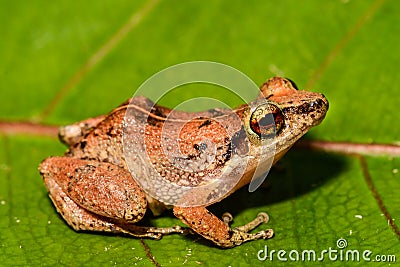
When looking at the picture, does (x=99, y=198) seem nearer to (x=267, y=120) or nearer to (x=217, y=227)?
(x=217, y=227)

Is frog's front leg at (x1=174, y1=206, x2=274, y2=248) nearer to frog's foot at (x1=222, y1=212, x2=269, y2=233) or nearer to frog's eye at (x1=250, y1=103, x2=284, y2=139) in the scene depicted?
frog's foot at (x1=222, y1=212, x2=269, y2=233)

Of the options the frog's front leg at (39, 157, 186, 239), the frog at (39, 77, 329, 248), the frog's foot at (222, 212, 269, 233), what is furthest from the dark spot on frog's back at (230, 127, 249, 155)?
the frog's front leg at (39, 157, 186, 239)

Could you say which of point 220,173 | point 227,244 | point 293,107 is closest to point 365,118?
point 293,107

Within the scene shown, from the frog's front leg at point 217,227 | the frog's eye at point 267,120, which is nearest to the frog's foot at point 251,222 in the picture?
the frog's front leg at point 217,227

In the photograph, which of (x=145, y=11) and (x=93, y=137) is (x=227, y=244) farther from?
(x=145, y=11)

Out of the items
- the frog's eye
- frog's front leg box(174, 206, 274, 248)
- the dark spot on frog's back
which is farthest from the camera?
the dark spot on frog's back

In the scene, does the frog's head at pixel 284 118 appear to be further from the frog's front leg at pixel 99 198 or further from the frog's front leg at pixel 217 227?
the frog's front leg at pixel 99 198
